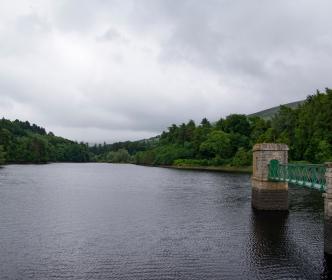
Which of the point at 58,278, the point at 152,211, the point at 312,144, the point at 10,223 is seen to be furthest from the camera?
the point at 312,144

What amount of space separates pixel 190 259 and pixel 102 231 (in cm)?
989

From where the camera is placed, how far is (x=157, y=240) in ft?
99.3

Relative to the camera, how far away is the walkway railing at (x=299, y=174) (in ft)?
106

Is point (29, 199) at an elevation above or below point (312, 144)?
below

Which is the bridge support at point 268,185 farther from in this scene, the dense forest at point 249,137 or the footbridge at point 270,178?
the dense forest at point 249,137

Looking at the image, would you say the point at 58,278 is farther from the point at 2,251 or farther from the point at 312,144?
the point at 312,144

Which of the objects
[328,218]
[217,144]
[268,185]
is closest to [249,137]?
[217,144]

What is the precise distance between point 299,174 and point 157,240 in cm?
1459

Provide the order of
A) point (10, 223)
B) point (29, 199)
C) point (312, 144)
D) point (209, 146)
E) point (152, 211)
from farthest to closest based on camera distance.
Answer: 1. point (209, 146)
2. point (312, 144)
3. point (29, 199)
4. point (152, 211)
5. point (10, 223)

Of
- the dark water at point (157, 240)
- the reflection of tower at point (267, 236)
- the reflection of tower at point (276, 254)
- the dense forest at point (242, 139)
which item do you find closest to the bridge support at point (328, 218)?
the dark water at point (157, 240)

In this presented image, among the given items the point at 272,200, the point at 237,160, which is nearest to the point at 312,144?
the point at 237,160

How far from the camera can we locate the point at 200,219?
38.8 metres

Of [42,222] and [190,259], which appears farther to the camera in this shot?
[42,222]

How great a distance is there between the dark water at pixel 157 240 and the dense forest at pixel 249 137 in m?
45.6
